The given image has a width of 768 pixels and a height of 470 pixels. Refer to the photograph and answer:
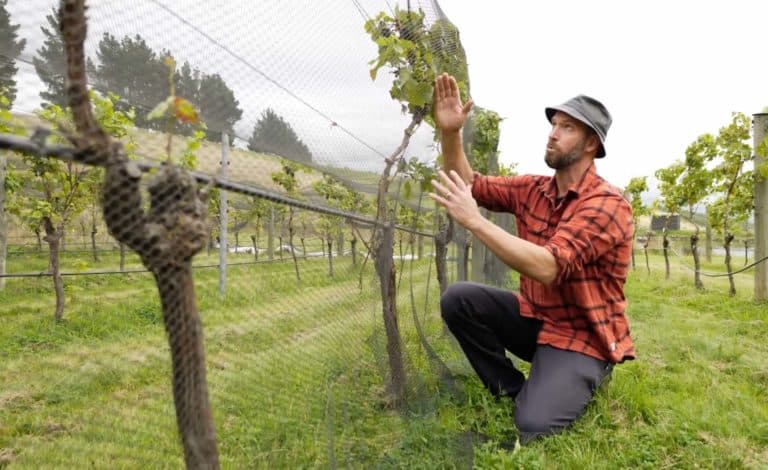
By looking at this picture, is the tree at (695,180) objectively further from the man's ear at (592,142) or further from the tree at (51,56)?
the tree at (51,56)

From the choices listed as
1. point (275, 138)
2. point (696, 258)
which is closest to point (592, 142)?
point (275, 138)

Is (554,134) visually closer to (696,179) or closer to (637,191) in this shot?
(696,179)

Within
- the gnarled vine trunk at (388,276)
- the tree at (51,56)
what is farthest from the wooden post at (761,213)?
the tree at (51,56)

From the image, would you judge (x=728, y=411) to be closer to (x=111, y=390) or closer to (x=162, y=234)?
(x=162, y=234)

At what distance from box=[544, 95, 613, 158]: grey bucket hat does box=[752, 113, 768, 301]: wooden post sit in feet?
20.5

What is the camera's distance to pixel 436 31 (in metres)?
3.35

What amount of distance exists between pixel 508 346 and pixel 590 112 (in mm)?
1368

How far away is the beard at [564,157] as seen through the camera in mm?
2621

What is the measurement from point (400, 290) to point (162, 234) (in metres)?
2.67

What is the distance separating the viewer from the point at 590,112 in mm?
2602

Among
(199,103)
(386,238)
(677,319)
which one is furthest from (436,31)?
(677,319)

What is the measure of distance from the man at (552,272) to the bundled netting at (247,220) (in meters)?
0.35

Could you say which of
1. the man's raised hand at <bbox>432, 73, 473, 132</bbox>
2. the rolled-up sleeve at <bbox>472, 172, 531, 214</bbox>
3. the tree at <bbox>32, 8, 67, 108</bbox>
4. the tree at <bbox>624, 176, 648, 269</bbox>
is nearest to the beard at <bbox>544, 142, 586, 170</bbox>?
the rolled-up sleeve at <bbox>472, 172, 531, 214</bbox>

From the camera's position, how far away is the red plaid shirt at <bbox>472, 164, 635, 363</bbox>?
2297 millimetres
